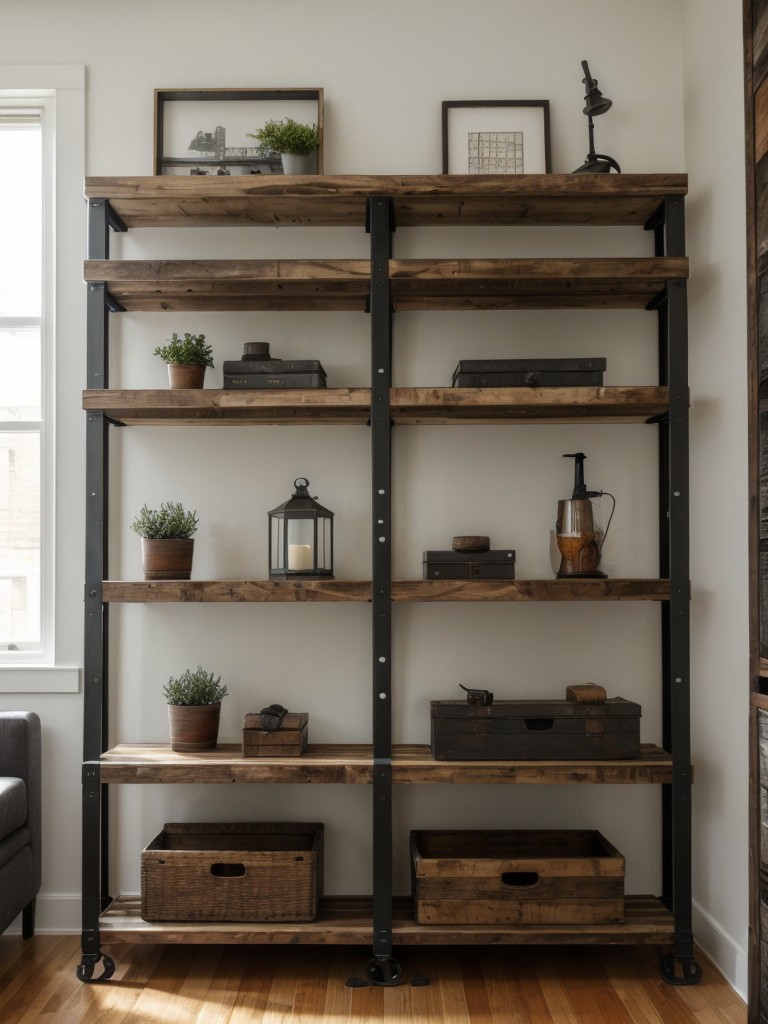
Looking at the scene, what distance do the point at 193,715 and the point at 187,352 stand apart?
3.47 ft

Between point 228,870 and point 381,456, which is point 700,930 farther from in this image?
point 381,456

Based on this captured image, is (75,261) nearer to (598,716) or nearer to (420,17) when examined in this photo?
(420,17)

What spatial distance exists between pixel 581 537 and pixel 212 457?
117 centimetres

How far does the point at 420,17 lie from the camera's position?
2.87m

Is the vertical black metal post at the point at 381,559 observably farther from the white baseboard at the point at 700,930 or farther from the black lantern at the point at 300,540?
the white baseboard at the point at 700,930

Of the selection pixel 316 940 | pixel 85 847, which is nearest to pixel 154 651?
pixel 85 847

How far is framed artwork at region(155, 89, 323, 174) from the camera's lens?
2.82m

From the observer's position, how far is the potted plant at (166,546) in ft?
8.53

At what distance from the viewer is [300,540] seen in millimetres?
2656

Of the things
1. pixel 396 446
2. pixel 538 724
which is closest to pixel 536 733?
pixel 538 724

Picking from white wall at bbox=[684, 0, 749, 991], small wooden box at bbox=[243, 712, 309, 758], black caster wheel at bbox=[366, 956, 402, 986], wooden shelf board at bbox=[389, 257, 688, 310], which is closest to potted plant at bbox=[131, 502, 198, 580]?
small wooden box at bbox=[243, 712, 309, 758]

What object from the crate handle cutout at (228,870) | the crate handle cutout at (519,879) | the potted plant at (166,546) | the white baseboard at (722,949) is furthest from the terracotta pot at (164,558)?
the white baseboard at (722,949)

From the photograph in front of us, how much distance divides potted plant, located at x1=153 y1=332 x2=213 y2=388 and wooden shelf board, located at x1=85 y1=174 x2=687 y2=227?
0.40 m

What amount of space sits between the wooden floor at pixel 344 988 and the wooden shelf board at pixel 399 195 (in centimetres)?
217
